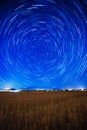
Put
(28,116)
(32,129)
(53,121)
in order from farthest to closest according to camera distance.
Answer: (28,116), (53,121), (32,129)

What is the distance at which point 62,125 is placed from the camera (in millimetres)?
4059

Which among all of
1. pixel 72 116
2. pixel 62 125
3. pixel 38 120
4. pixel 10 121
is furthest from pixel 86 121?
pixel 10 121

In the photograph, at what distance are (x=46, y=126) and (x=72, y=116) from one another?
23.3 inches

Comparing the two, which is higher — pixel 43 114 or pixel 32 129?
pixel 43 114

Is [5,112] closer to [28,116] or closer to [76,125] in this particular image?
[28,116]

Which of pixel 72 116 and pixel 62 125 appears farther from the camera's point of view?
pixel 72 116

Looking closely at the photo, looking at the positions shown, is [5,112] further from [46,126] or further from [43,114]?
[46,126]

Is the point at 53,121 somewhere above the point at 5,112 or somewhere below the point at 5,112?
below

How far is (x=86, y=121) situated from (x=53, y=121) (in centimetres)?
55

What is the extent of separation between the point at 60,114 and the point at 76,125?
1.95 feet

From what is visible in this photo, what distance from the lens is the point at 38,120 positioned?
459 centimetres

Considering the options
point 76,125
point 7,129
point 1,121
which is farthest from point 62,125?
point 1,121

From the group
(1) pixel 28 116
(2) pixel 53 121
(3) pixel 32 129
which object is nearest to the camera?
(3) pixel 32 129

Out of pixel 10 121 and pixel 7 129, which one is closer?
pixel 7 129
